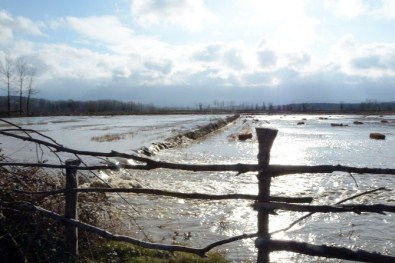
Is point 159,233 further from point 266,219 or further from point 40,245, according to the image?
point 266,219

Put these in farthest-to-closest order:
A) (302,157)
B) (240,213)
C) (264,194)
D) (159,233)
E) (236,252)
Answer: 1. (302,157)
2. (240,213)
3. (159,233)
4. (236,252)
5. (264,194)

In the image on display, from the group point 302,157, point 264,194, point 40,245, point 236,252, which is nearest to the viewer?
point 264,194

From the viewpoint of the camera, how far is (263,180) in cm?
290

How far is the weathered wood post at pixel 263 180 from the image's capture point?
280cm

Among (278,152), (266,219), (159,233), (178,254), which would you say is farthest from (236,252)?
(278,152)

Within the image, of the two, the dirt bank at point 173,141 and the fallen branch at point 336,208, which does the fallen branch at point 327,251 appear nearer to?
the fallen branch at point 336,208

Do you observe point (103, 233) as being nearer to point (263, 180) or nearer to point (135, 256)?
point (263, 180)

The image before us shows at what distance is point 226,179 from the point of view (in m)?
14.0

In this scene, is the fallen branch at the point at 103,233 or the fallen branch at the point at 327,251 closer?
the fallen branch at the point at 327,251

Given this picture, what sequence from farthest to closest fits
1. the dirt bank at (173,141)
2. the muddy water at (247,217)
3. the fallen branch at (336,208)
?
the dirt bank at (173,141)
the muddy water at (247,217)
the fallen branch at (336,208)

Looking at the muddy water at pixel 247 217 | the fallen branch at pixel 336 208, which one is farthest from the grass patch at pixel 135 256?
the fallen branch at pixel 336 208

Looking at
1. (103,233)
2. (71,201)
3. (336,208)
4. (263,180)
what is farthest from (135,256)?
(336,208)

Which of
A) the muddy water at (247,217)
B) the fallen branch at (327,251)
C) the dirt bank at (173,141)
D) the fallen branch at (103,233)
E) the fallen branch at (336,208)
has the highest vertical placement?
the fallen branch at (336,208)

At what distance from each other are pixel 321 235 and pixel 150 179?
23.9 ft
